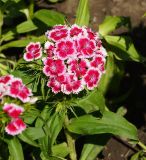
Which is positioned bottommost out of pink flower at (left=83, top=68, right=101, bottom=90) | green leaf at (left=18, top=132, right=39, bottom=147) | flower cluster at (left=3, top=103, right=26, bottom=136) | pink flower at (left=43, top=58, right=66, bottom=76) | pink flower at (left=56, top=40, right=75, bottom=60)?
green leaf at (left=18, top=132, right=39, bottom=147)

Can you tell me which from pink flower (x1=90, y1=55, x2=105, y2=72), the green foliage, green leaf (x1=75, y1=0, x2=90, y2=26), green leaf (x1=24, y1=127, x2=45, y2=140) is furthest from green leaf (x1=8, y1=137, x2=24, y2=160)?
green leaf (x1=75, y1=0, x2=90, y2=26)

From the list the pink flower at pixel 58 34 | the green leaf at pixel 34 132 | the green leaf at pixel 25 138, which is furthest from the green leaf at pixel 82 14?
the green leaf at pixel 25 138

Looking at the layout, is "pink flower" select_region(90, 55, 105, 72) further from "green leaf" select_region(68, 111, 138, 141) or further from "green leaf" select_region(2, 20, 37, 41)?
"green leaf" select_region(2, 20, 37, 41)

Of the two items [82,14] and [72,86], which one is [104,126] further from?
[82,14]

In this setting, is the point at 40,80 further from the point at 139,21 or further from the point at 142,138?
the point at 139,21

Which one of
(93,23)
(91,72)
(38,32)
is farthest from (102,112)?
(93,23)

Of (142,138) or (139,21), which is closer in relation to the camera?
(142,138)
